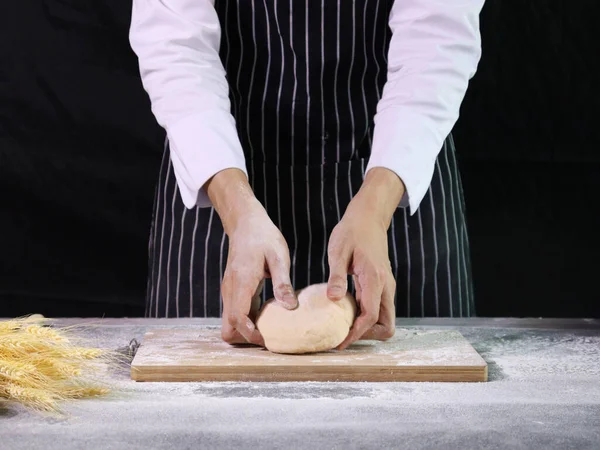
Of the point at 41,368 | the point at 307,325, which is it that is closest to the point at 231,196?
the point at 307,325

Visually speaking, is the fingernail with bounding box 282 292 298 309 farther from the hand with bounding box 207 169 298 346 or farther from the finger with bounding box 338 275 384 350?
the finger with bounding box 338 275 384 350

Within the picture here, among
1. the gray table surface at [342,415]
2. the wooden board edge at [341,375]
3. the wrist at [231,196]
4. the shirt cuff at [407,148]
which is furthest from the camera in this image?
the shirt cuff at [407,148]

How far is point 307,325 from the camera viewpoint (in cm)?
170

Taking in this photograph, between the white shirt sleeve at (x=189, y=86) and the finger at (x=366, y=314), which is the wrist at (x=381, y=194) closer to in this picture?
the finger at (x=366, y=314)

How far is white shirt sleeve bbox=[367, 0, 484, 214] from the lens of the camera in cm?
202

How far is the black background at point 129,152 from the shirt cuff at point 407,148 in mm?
1078

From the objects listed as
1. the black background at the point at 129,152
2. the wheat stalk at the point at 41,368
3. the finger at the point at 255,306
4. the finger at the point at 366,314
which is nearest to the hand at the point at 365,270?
the finger at the point at 366,314

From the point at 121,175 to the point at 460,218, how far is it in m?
1.17

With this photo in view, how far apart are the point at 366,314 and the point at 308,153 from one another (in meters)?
0.66

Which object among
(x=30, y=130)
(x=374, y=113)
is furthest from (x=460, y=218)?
(x=30, y=130)

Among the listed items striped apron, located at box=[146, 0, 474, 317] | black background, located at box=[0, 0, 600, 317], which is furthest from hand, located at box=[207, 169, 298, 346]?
black background, located at box=[0, 0, 600, 317]

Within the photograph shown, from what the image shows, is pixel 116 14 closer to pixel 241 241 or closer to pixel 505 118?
pixel 505 118

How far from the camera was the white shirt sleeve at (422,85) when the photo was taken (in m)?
2.02

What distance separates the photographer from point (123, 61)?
3057mm
